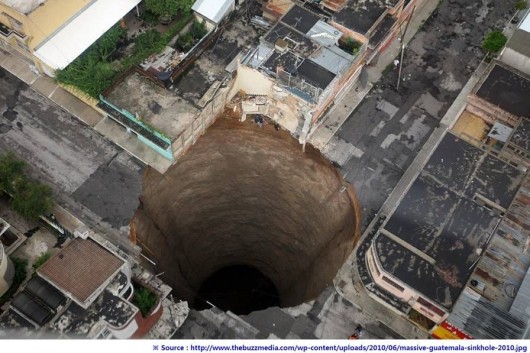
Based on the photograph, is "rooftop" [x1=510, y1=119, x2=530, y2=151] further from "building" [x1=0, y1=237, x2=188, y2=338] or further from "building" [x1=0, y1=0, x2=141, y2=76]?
"building" [x1=0, y1=0, x2=141, y2=76]

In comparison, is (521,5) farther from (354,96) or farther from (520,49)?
(354,96)

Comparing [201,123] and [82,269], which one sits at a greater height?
[201,123]

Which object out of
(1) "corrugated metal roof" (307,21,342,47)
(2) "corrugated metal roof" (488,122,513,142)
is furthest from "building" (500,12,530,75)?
(1) "corrugated metal roof" (307,21,342,47)

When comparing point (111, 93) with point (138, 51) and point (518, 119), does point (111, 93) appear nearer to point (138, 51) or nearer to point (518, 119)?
point (138, 51)

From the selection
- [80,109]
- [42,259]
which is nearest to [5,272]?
[42,259]

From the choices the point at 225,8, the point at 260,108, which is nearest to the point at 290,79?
the point at 260,108

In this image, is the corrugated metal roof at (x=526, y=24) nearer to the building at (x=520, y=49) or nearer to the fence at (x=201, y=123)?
the building at (x=520, y=49)
